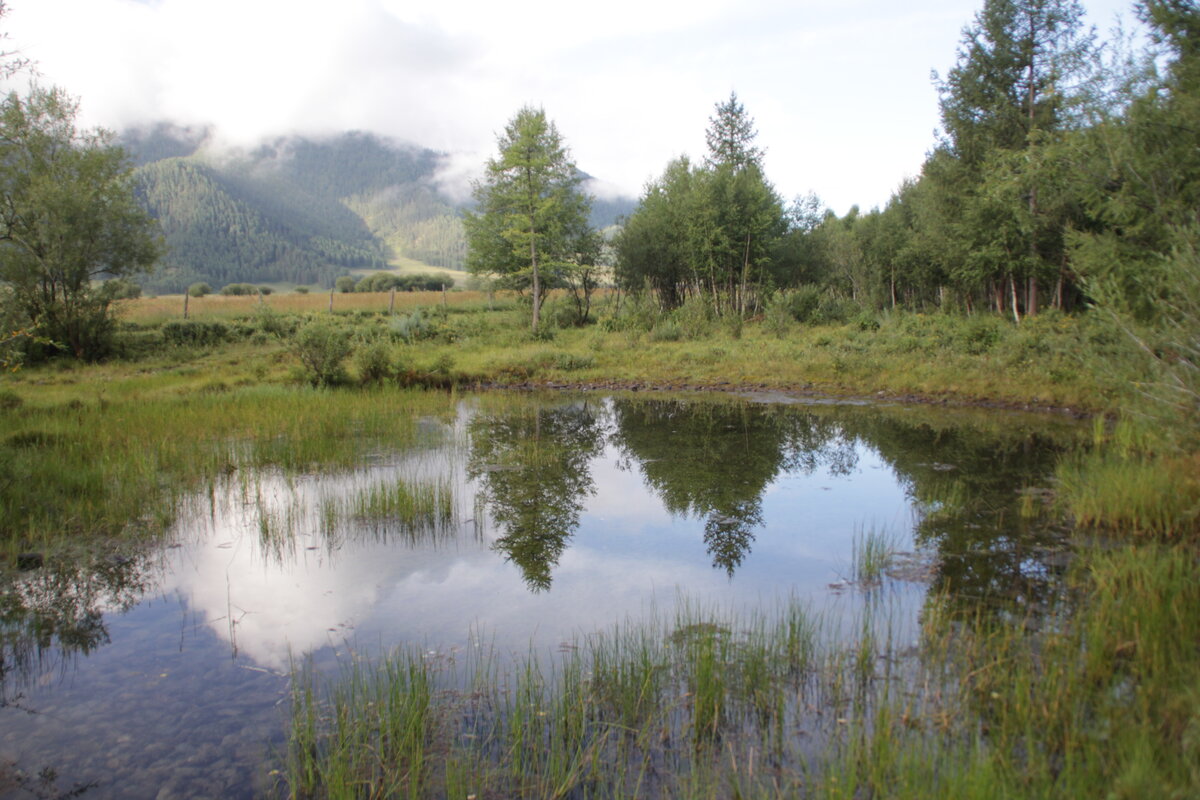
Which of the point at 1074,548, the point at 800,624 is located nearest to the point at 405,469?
the point at 800,624

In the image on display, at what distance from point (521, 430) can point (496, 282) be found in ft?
73.7

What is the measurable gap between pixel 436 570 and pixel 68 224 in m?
25.1

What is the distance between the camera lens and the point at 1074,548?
6.78 metres

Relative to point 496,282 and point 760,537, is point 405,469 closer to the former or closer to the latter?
point 760,537

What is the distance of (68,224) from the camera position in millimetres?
24484

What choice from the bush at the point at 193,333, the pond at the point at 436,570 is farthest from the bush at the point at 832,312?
the bush at the point at 193,333

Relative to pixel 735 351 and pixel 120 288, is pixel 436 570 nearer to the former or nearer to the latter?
pixel 735 351

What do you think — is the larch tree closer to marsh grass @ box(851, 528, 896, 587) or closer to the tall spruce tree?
the tall spruce tree

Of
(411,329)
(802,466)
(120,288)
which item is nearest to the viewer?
(802,466)

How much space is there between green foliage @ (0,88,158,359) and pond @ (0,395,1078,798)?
62.6 feet

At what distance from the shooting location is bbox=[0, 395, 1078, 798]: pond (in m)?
4.41

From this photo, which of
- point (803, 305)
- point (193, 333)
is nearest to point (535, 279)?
point (803, 305)

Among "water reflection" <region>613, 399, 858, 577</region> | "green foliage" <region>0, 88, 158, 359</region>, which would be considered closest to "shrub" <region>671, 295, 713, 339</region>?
"water reflection" <region>613, 399, 858, 577</region>

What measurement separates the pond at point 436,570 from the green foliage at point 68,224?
62.6 feet
